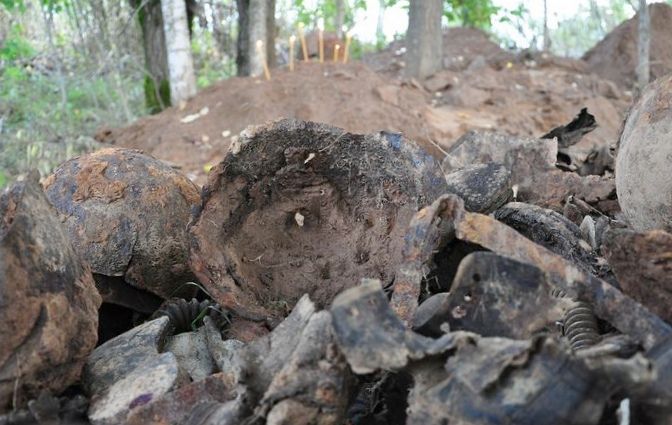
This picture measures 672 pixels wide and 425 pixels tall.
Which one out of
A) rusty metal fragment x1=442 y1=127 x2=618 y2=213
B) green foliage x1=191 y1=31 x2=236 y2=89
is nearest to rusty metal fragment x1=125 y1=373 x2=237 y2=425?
rusty metal fragment x1=442 y1=127 x2=618 y2=213

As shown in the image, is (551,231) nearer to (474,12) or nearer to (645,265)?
(645,265)

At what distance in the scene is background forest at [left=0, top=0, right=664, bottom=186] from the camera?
26.0 feet

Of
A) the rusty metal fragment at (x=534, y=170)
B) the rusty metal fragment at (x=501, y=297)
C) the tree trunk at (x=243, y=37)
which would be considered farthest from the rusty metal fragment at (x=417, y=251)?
the tree trunk at (x=243, y=37)

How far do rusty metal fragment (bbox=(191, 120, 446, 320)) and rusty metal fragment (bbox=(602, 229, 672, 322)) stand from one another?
0.64 metres

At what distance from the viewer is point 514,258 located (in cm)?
171

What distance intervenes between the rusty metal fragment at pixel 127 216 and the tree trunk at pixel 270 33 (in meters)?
5.78

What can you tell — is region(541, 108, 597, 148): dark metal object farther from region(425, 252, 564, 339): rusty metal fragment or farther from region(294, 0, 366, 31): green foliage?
region(294, 0, 366, 31): green foliage

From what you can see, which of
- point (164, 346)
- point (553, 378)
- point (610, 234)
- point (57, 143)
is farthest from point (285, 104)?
point (553, 378)

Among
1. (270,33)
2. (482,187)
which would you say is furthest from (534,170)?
(270,33)

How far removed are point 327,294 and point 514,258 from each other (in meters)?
0.88

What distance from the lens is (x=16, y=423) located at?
1757 mm

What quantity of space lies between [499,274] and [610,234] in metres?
0.44

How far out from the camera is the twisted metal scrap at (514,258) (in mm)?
1649

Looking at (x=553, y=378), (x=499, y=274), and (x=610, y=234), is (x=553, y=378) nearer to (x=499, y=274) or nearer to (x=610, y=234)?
(x=499, y=274)
